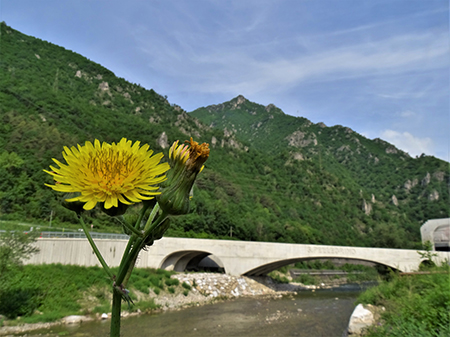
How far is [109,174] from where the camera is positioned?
1.27 meters

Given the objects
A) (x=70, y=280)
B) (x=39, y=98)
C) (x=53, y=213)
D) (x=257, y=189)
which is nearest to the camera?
(x=70, y=280)

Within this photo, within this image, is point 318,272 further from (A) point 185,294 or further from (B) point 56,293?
(B) point 56,293

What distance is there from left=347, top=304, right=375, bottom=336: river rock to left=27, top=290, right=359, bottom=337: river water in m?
2.11

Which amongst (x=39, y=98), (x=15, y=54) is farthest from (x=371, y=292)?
(x=15, y=54)

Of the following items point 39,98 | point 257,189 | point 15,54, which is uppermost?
point 15,54

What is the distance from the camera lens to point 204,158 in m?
1.70

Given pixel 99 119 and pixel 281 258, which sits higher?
pixel 99 119

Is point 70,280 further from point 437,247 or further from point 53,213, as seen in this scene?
point 437,247

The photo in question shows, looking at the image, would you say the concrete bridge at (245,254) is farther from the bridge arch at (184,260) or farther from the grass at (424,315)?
the grass at (424,315)

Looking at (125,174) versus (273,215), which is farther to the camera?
(273,215)

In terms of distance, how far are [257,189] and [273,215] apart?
14492 millimetres

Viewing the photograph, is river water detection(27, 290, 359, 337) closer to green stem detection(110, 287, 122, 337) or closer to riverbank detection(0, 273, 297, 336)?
riverbank detection(0, 273, 297, 336)

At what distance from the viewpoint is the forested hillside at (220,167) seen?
39469 millimetres

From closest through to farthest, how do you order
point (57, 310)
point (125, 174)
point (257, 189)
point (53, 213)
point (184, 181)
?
point (125, 174) → point (184, 181) → point (57, 310) → point (53, 213) → point (257, 189)
